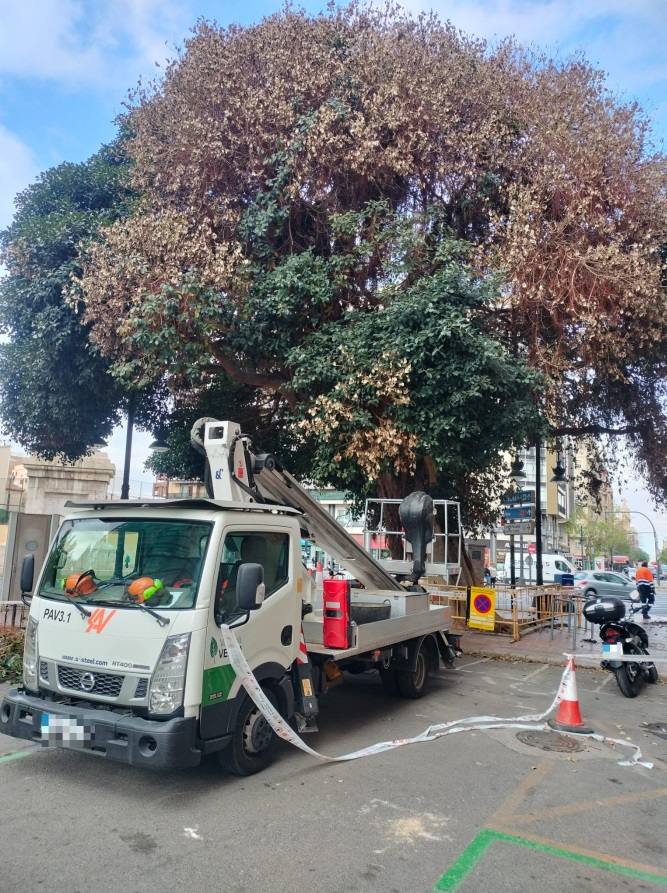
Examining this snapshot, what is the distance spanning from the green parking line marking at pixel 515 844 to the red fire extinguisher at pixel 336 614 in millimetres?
2118

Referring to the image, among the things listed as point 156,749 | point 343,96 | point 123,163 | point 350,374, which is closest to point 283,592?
point 156,749

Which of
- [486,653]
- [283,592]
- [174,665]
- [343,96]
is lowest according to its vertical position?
[486,653]

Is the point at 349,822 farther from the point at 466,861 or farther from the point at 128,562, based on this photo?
the point at 128,562

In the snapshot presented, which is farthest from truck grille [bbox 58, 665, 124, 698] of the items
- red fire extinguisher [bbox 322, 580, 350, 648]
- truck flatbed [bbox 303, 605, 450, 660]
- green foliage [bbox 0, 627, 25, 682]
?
green foliage [bbox 0, 627, 25, 682]

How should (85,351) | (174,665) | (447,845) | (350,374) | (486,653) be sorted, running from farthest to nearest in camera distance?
1. (85,351)
2. (486,653)
3. (350,374)
4. (174,665)
5. (447,845)

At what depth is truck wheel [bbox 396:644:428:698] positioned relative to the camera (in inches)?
306

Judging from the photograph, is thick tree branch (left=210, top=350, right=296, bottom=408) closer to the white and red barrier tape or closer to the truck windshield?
the white and red barrier tape

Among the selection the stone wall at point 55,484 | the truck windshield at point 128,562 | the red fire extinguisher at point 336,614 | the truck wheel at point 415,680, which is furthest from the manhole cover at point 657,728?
the stone wall at point 55,484

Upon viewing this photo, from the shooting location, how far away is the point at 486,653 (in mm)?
11836

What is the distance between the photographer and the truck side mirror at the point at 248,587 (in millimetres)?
4617

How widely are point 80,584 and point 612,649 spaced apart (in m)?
6.84

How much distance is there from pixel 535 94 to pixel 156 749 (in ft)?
44.9

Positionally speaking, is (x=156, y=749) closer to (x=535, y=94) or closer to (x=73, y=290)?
(x=73, y=290)

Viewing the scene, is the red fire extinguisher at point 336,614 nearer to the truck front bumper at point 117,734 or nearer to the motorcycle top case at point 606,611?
the truck front bumper at point 117,734
